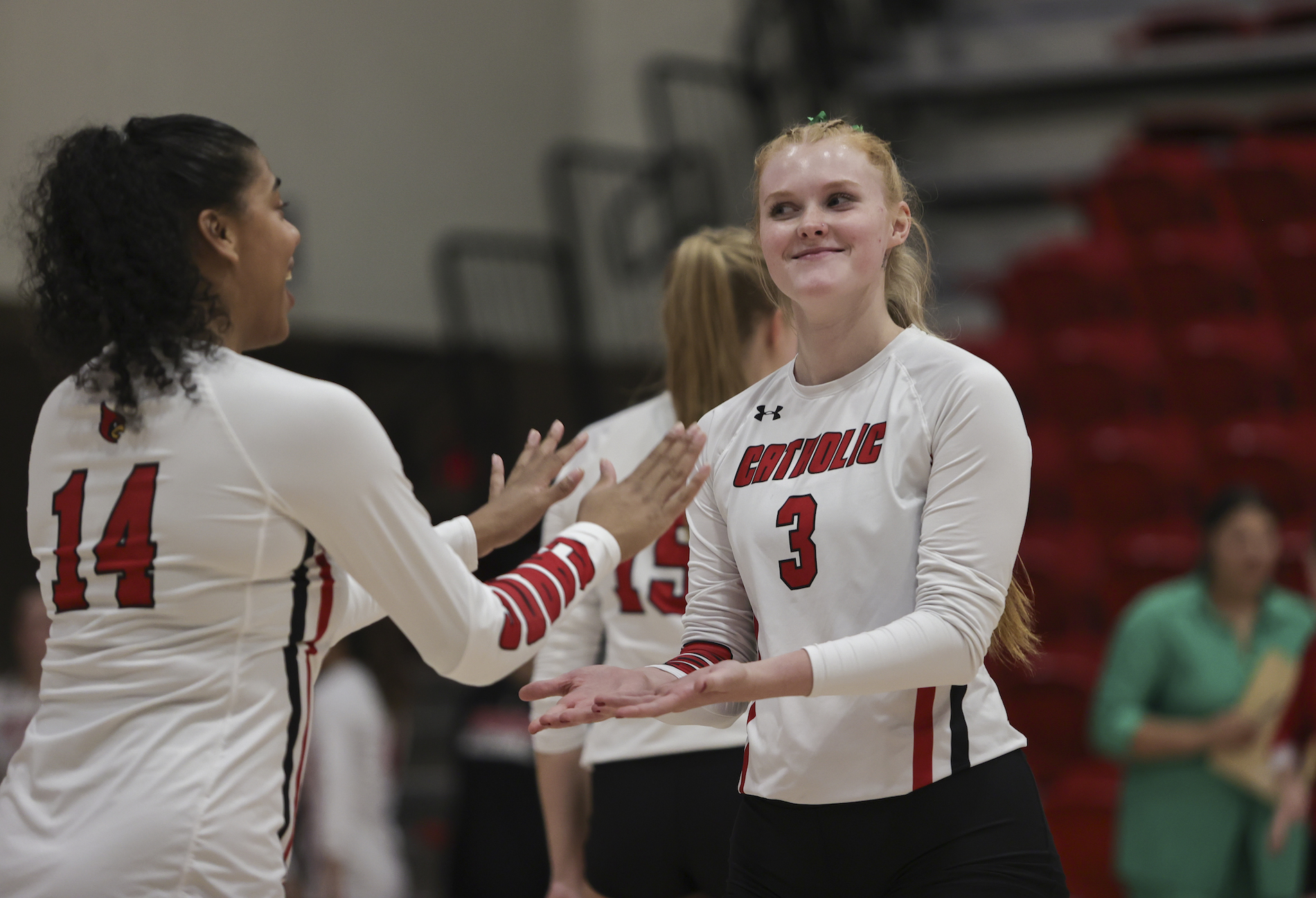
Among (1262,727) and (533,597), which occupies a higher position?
(533,597)

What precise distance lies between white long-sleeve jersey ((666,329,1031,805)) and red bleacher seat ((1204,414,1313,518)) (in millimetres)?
4773

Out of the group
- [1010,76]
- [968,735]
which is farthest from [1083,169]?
[968,735]

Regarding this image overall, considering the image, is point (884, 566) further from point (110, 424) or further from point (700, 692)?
point (110, 424)

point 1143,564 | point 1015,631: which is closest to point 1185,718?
point 1143,564

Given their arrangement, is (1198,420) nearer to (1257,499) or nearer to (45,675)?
(1257,499)

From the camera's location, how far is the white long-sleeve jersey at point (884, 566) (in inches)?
76.1

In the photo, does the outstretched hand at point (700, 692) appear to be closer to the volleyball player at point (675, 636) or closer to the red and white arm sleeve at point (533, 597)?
the red and white arm sleeve at point (533, 597)

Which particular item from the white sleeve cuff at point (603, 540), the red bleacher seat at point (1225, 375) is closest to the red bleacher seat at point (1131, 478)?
the red bleacher seat at point (1225, 375)

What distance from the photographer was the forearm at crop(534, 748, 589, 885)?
298 cm

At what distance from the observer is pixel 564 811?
9.84ft

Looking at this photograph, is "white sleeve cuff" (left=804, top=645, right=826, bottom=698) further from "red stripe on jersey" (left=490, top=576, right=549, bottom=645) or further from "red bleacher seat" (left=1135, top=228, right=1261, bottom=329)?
"red bleacher seat" (left=1135, top=228, right=1261, bottom=329)

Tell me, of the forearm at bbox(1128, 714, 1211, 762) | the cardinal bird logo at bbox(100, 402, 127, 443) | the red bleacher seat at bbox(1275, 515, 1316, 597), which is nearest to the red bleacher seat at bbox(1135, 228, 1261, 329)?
the red bleacher seat at bbox(1275, 515, 1316, 597)

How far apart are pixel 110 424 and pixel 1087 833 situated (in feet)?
14.8

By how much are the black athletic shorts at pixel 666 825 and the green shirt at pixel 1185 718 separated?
2.40 m
